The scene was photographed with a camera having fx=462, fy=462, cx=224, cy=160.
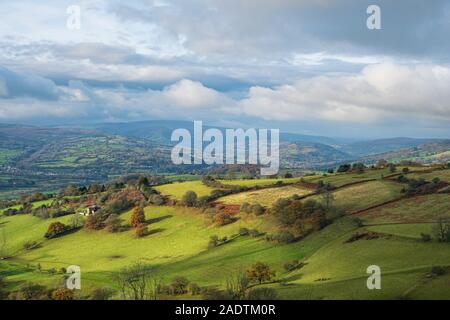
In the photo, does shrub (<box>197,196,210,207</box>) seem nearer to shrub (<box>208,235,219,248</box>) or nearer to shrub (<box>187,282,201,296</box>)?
shrub (<box>208,235,219,248</box>)

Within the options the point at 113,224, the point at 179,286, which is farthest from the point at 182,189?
the point at 179,286

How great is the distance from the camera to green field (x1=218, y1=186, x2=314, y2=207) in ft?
361

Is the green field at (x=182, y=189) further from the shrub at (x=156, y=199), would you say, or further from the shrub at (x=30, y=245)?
the shrub at (x=30, y=245)

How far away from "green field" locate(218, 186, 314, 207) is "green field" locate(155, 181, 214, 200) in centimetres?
950

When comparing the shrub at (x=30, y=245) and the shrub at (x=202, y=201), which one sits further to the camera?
the shrub at (x=202, y=201)

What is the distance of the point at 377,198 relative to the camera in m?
97.2

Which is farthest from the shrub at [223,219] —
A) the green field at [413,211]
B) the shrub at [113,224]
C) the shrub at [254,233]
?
the green field at [413,211]

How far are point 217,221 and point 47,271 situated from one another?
116 ft

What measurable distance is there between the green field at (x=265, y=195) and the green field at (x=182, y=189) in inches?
374

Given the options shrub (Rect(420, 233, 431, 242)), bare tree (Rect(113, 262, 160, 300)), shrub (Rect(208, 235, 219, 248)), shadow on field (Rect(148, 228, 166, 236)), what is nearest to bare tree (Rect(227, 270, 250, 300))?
bare tree (Rect(113, 262, 160, 300))

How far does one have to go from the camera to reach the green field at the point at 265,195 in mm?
110125

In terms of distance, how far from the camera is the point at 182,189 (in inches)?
5354
